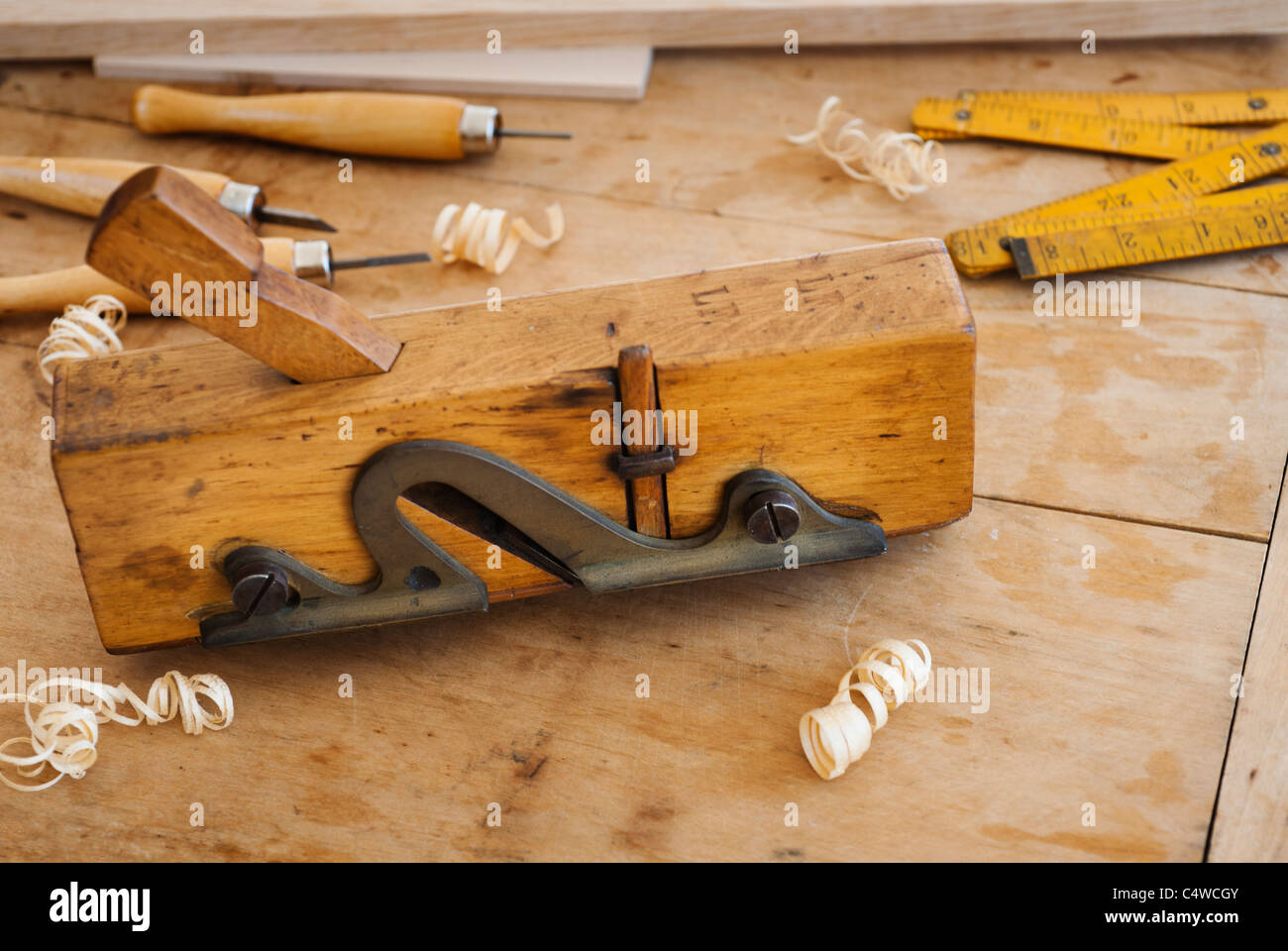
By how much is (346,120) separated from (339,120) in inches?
0.4

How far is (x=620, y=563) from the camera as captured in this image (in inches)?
45.9

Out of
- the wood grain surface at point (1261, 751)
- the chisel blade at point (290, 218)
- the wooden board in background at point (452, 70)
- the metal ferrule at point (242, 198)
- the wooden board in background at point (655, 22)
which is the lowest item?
the wood grain surface at point (1261, 751)

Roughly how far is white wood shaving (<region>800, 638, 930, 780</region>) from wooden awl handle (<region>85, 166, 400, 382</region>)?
51 cm

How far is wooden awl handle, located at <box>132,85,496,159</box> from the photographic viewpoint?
1648 mm

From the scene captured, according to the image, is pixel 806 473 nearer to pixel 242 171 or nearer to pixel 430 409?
pixel 430 409

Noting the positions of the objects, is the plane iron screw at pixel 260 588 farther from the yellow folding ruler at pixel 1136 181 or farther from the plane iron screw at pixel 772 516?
the yellow folding ruler at pixel 1136 181

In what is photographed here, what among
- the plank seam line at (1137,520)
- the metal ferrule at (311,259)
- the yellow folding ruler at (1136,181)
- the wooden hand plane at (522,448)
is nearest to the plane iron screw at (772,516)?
the wooden hand plane at (522,448)

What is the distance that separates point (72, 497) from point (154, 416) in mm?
104

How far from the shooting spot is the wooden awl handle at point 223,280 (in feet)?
3.14

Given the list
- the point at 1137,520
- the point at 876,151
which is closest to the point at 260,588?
the point at 1137,520

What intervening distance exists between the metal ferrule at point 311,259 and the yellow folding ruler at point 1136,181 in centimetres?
77

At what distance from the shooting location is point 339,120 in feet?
5.47

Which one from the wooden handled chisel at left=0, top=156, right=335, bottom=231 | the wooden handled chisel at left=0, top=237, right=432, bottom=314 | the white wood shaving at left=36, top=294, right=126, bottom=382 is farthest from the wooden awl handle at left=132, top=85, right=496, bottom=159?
the white wood shaving at left=36, top=294, right=126, bottom=382

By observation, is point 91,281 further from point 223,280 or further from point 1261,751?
point 1261,751
